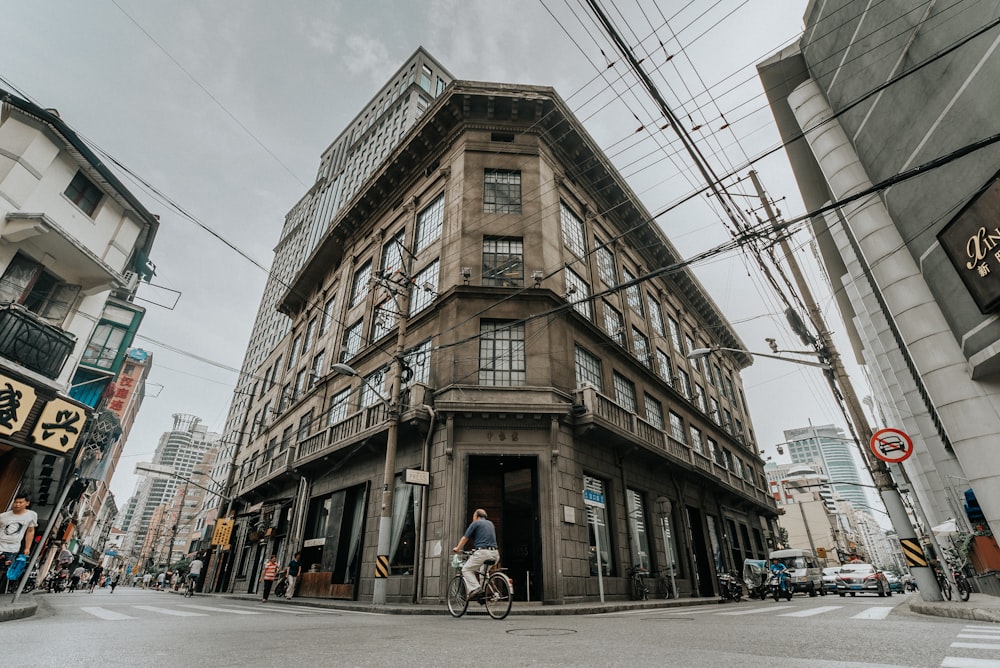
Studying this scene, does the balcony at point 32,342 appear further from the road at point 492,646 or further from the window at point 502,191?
the window at point 502,191

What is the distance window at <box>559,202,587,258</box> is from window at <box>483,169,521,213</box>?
91.3 inches

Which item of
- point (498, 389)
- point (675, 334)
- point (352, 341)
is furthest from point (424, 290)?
point (675, 334)

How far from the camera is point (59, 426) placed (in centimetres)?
1269

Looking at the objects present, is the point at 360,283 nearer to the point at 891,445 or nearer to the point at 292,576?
the point at 292,576

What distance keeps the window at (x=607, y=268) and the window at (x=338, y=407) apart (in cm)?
1380

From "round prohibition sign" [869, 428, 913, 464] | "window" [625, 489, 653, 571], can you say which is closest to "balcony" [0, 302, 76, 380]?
"window" [625, 489, 653, 571]

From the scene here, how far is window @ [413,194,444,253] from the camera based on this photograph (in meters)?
20.3

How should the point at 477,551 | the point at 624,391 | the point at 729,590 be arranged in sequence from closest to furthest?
the point at 477,551, the point at 729,590, the point at 624,391

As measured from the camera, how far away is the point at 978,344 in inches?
370

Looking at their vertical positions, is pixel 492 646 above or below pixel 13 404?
below

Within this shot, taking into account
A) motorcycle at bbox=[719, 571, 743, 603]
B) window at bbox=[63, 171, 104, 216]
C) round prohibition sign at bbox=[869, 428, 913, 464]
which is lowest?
motorcycle at bbox=[719, 571, 743, 603]

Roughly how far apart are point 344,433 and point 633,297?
16.8 m

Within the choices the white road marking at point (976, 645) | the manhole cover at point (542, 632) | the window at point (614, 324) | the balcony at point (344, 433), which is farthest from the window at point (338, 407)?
the white road marking at point (976, 645)

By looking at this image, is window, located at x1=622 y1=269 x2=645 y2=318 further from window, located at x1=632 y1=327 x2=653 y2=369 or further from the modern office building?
the modern office building
